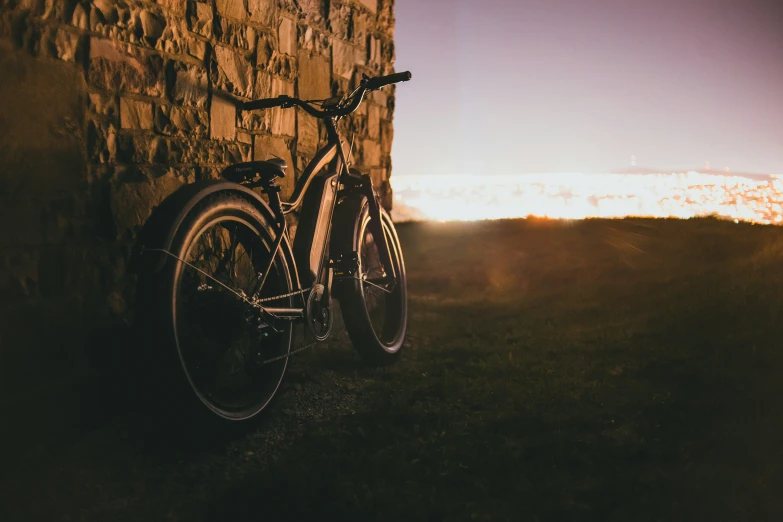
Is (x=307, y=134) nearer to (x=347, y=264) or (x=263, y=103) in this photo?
(x=263, y=103)

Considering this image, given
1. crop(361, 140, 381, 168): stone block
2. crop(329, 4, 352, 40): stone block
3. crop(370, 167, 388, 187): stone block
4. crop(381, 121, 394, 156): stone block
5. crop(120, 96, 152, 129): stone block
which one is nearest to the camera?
crop(120, 96, 152, 129): stone block

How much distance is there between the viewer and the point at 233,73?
3242 millimetres

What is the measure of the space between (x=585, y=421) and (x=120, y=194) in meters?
2.22

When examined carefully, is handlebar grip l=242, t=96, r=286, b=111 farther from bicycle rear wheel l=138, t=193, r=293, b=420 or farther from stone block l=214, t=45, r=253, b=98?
bicycle rear wheel l=138, t=193, r=293, b=420

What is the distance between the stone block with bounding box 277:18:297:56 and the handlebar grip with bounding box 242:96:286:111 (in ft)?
2.13

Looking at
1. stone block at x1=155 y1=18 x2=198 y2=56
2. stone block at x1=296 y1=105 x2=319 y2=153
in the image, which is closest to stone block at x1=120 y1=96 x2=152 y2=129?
stone block at x1=155 y1=18 x2=198 y2=56

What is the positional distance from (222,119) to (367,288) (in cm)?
141

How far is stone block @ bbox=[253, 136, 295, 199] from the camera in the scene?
3531 mm

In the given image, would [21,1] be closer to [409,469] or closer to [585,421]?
[409,469]

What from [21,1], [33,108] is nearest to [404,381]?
[33,108]

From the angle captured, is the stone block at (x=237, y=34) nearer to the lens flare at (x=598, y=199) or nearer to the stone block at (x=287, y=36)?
the stone block at (x=287, y=36)

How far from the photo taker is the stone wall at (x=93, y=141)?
2123 millimetres

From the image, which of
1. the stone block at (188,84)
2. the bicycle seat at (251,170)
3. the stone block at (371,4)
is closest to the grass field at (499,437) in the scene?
the bicycle seat at (251,170)

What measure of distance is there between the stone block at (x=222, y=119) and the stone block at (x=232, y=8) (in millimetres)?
449
